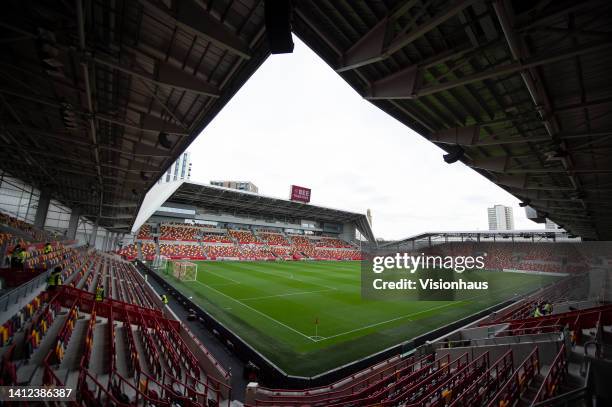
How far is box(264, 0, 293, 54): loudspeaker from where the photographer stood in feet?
13.5

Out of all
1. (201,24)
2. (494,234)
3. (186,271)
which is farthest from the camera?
(494,234)

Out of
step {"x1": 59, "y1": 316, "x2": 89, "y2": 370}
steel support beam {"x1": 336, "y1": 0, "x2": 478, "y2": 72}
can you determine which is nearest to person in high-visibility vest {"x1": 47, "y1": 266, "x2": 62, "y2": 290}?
step {"x1": 59, "y1": 316, "x2": 89, "y2": 370}

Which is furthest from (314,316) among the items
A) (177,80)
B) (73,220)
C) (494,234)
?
(494,234)

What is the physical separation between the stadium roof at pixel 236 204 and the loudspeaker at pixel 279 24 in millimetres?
38897

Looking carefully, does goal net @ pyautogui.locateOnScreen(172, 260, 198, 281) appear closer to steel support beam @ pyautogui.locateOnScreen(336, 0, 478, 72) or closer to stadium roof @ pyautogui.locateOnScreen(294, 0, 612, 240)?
stadium roof @ pyautogui.locateOnScreen(294, 0, 612, 240)

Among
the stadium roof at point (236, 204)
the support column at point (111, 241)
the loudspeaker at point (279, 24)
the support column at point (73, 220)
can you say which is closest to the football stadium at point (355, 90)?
the loudspeaker at point (279, 24)

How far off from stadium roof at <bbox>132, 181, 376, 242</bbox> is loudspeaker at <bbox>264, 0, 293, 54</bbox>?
3890 centimetres

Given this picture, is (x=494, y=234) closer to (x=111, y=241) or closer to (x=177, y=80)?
(x=177, y=80)

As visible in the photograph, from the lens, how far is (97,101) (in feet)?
28.2

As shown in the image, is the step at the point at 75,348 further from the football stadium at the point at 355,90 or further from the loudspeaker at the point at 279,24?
the loudspeaker at the point at 279,24

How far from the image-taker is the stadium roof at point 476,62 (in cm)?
461


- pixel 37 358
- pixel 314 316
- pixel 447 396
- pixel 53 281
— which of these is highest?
pixel 53 281

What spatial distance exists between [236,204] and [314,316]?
136 feet

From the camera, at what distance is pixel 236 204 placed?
55.3m
